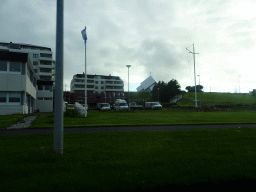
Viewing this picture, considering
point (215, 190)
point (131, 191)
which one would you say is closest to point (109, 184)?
point (131, 191)

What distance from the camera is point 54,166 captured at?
4.17 metres

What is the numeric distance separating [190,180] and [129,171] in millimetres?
1046

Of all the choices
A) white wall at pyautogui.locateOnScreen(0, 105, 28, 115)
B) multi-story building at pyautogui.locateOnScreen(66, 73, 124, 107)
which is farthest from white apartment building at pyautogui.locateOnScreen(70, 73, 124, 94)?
white wall at pyautogui.locateOnScreen(0, 105, 28, 115)

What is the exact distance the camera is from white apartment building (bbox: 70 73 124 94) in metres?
96.2

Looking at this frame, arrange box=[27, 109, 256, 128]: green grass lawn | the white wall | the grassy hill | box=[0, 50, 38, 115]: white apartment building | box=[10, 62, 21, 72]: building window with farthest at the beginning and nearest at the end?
the grassy hill < box=[10, 62, 21, 72]: building window < the white wall < box=[0, 50, 38, 115]: white apartment building < box=[27, 109, 256, 128]: green grass lawn

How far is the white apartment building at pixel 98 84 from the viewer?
96.2 m

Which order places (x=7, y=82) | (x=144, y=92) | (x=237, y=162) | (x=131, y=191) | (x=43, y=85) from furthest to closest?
(x=144, y=92)
(x=43, y=85)
(x=7, y=82)
(x=237, y=162)
(x=131, y=191)

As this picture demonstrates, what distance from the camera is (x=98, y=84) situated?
331 feet

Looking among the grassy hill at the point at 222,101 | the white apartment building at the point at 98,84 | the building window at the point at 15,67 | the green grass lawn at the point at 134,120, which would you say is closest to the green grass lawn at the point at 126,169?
the green grass lawn at the point at 134,120

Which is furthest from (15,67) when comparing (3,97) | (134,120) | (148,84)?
(148,84)

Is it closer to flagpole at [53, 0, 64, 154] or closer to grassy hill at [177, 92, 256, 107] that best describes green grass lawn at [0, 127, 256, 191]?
flagpole at [53, 0, 64, 154]

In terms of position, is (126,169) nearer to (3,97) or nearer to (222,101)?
(3,97)

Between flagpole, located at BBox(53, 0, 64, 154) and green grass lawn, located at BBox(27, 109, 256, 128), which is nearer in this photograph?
flagpole, located at BBox(53, 0, 64, 154)

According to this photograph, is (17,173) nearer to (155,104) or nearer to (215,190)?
(215,190)
